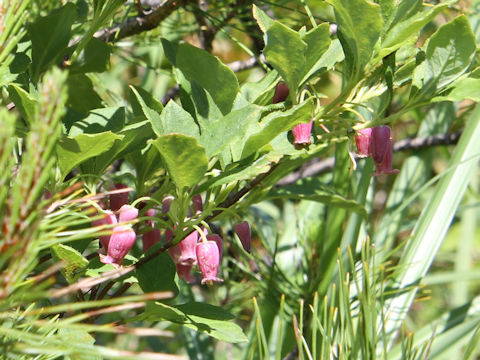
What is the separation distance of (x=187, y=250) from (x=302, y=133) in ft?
0.44

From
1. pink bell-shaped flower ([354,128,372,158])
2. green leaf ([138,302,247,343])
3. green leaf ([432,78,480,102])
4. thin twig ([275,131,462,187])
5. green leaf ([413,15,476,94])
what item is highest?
green leaf ([413,15,476,94])

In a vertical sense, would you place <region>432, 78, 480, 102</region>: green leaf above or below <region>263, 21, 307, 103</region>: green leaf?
below

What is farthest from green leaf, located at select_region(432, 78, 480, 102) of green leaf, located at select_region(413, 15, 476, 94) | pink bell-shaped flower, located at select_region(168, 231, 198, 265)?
pink bell-shaped flower, located at select_region(168, 231, 198, 265)

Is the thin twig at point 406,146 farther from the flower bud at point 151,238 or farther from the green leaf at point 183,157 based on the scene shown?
the green leaf at point 183,157

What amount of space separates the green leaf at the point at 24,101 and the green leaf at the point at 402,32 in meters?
0.25

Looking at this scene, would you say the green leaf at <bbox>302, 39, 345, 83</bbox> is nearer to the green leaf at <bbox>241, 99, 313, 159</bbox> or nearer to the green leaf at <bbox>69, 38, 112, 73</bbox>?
the green leaf at <bbox>241, 99, 313, 159</bbox>

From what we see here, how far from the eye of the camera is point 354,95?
1.80ft

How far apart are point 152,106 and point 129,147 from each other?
0.05 m

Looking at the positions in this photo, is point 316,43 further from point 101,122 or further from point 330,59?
point 101,122

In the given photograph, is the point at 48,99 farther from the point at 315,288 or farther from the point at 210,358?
the point at 210,358

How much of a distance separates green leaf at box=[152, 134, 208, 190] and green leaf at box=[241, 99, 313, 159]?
0.17 ft

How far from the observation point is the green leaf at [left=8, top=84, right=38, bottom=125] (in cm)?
41

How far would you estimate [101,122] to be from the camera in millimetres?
494

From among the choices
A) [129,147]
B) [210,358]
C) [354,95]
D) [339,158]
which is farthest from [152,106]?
[210,358]
